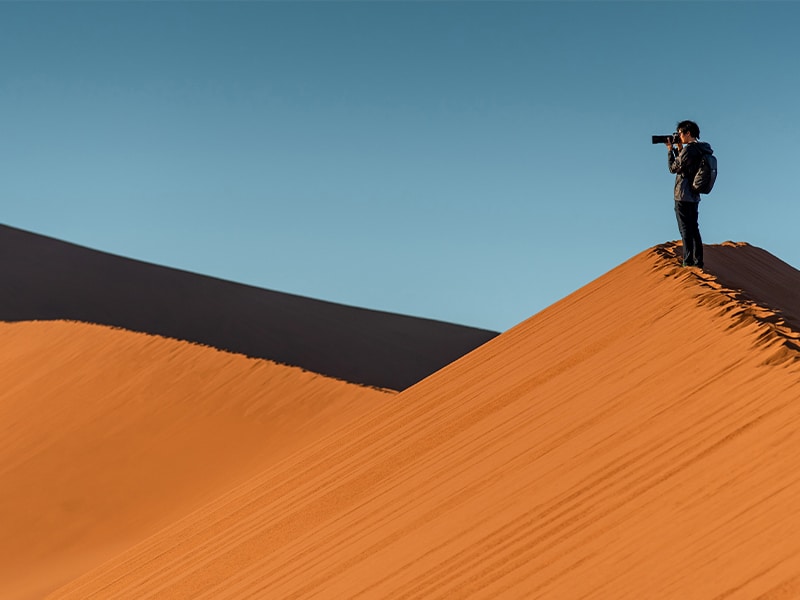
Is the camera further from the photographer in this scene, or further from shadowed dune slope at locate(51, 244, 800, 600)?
shadowed dune slope at locate(51, 244, 800, 600)

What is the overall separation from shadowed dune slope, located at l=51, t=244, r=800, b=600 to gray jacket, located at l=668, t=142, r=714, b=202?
700 mm

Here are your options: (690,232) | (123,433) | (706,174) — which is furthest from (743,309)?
(123,433)

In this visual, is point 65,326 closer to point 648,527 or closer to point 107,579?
point 107,579

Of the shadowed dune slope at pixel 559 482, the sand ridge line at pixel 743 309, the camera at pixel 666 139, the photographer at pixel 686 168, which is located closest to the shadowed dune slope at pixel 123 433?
the shadowed dune slope at pixel 559 482

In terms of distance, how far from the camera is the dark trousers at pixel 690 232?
29.2 feet

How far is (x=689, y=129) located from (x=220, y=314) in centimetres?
2538

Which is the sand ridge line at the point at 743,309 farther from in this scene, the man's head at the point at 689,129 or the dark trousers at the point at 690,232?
the man's head at the point at 689,129

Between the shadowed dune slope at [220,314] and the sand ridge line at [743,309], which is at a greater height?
the shadowed dune slope at [220,314]

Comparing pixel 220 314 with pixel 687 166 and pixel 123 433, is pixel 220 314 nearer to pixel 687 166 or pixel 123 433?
pixel 123 433

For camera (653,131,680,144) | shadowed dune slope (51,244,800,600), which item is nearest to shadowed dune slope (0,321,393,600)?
shadowed dune slope (51,244,800,600)

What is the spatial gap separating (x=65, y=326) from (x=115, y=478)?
7.39 meters

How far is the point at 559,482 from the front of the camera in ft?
19.3

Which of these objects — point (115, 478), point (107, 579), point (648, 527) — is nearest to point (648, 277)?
point (648, 527)

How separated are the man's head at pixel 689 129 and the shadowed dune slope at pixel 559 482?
119cm
